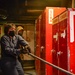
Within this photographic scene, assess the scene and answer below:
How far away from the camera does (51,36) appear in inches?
201

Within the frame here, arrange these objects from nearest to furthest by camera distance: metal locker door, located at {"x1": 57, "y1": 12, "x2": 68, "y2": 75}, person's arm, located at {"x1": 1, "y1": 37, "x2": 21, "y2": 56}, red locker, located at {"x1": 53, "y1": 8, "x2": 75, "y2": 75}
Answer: red locker, located at {"x1": 53, "y1": 8, "x2": 75, "y2": 75}
metal locker door, located at {"x1": 57, "y1": 12, "x2": 68, "y2": 75}
person's arm, located at {"x1": 1, "y1": 37, "x2": 21, "y2": 56}

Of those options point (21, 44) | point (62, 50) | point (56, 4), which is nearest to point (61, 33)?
point (62, 50)

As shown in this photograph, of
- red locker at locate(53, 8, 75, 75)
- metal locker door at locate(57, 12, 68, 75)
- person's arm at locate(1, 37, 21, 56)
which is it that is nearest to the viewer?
red locker at locate(53, 8, 75, 75)

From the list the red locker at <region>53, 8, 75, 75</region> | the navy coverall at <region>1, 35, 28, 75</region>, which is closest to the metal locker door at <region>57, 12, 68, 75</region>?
the red locker at <region>53, 8, 75, 75</region>

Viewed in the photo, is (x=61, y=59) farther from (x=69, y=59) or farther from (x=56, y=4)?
(x=56, y=4)

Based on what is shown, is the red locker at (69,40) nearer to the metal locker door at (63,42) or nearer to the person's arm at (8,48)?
the metal locker door at (63,42)

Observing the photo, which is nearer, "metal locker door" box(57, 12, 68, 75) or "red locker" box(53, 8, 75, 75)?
"red locker" box(53, 8, 75, 75)

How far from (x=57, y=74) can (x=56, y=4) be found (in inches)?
140

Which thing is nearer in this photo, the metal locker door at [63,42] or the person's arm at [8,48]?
the metal locker door at [63,42]

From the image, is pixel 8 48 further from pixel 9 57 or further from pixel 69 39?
pixel 69 39

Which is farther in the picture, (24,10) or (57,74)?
(24,10)

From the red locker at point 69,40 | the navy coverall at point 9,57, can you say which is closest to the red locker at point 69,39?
the red locker at point 69,40

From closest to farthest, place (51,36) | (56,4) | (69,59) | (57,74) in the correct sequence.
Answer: (69,59) < (57,74) < (51,36) < (56,4)

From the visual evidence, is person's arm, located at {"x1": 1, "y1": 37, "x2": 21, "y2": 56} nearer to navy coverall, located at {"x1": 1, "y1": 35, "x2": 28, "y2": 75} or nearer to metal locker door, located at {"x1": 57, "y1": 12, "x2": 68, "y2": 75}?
navy coverall, located at {"x1": 1, "y1": 35, "x2": 28, "y2": 75}
